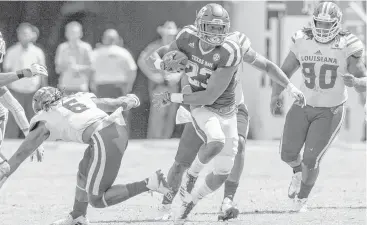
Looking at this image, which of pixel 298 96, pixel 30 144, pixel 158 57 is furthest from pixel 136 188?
pixel 298 96

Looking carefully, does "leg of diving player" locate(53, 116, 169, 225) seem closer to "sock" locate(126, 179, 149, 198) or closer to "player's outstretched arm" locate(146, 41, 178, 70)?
"sock" locate(126, 179, 149, 198)

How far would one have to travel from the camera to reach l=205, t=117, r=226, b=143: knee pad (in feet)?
22.7

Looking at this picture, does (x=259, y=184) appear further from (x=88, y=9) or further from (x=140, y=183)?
A: (x=88, y=9)

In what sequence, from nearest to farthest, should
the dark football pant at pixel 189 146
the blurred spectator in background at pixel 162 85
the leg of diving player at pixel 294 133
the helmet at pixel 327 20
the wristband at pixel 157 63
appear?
the wristband at pixel 157 63 < the dark football pant at pixel 189 146 < the helmet at pixel 327 20 < the leg of diving player at pixel 294 133 < the blurred spectator in background at pixel 162 85

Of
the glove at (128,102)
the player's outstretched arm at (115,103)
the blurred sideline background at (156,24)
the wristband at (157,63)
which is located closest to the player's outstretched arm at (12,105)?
the player's outstretched arm at (115,103)

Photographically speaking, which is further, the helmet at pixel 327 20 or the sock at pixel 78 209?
the helmet at pixel 327 20

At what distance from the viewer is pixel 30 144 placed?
6559 mm

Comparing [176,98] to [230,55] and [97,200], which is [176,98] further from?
[97,200]

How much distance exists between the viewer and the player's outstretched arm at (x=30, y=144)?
648 centimetres

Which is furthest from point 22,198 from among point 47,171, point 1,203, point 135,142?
point 135,142

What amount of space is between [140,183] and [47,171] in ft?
14.4

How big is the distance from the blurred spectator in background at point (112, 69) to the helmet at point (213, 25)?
21.2 feet

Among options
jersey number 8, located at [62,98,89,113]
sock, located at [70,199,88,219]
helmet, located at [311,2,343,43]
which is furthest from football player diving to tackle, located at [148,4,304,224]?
helmet, located at [311,2,343,43]

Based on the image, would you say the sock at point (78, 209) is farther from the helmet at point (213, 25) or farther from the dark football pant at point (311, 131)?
the dark football pant at point (311, 131)
